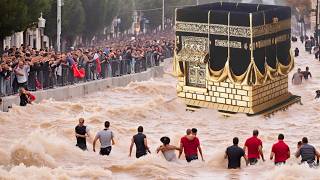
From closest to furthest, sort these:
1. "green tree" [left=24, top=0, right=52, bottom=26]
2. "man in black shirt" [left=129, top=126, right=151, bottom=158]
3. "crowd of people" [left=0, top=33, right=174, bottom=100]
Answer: "man in black shirt" [left=129, top=126, right=151, bottom=158] < "crowd of people" [left=0, top=33, right=174, bottom=100] < "green tree" [left=24, top=0, right=52, bottom=26]

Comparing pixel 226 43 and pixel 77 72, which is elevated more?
pixel 226 43

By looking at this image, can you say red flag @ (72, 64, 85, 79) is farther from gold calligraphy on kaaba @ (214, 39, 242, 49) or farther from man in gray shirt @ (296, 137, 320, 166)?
man in gray shirt @ (296, 137, 320, 166)

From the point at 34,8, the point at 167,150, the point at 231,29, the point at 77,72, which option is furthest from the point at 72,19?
the point at 167,150

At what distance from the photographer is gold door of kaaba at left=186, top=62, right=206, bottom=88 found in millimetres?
34156

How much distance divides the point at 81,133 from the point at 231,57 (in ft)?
37.4

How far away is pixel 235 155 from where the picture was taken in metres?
21.3

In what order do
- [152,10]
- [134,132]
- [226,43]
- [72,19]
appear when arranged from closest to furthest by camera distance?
[134,132] → [226,43] → [72,19] → [152,10]

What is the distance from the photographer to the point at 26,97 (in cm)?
Result: 3080

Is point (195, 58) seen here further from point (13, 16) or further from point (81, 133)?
point (81, 133)

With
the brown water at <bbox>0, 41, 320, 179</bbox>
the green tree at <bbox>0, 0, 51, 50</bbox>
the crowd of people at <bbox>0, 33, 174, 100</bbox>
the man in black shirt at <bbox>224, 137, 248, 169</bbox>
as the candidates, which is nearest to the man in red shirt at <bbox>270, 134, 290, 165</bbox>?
the brown water at <bbox>0, 41, 320, 179</bbox>

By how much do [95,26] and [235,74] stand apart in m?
40.8

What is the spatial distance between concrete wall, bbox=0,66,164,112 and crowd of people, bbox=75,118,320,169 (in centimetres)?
787

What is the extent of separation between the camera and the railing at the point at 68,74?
31.2m

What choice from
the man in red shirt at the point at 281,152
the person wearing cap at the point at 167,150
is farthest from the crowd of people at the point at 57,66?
the man in red shirt at the point at 281,152
